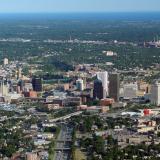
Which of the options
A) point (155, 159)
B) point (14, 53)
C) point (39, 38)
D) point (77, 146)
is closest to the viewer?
point (155, 159)

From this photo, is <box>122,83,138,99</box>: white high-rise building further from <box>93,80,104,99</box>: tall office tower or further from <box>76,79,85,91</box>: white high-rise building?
<box>76,79,85,91</box>: white high-rise building

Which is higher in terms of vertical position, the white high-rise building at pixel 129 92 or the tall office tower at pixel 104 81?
the tall office tower at pixel 104 81

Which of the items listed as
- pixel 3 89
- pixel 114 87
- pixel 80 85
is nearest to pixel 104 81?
pixel 114 87

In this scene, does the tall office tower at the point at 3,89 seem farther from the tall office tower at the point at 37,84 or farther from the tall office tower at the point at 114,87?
the tall office tower at the point at 114,87

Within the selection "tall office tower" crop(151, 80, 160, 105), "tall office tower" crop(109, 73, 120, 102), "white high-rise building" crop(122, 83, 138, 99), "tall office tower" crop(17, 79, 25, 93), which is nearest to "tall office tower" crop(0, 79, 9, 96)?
"tall office tower" crop(17, 79, 25, 93)

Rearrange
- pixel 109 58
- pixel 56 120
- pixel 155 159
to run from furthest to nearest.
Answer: pixel 109 58 < pixel 56 120 < pixel 155 159

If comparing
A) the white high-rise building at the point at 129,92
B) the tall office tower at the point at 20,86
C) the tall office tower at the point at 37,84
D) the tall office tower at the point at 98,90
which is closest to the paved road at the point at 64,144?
the tall office tower at the point at 98,90

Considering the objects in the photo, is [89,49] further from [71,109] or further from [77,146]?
[77,146]

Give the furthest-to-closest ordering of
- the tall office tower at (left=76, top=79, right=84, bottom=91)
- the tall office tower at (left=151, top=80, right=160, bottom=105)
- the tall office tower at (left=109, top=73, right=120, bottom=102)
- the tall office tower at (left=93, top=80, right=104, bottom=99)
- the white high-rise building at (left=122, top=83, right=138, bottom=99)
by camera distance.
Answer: the tall office tower at (left=76, top=79, right=84, bottom=91)
the white high-rise building at (left=122, top=83, right=138, bottom=99)
the tall office tower at (left=93, top=80, right=104, bottom=99)
the tall office tower at (left=109, top=73, right=120, bottom=102)
the tall office tower at (left=151, top=80, right=160, bottom=105)

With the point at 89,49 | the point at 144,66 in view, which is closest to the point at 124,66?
the point at 144,66
